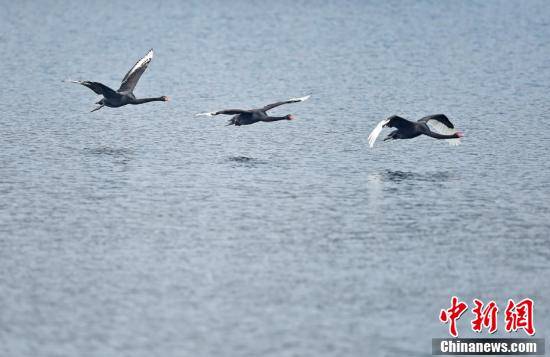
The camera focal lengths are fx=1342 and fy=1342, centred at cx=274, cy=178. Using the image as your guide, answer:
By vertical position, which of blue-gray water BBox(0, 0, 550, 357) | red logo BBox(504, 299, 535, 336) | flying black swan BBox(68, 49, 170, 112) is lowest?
red logo BBox(504, 299, 535, 336)

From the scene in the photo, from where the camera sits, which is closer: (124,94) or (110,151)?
(110,151)

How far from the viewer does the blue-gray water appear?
31875mm

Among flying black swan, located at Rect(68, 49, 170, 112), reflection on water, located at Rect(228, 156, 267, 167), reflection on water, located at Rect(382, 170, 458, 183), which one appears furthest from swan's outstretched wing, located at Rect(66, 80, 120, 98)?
reflection on water, located at Rect(382, 170, 458, 183)

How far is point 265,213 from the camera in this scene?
1686 inches

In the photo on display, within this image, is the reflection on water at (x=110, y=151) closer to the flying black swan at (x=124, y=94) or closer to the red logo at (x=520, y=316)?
the flying black swan at (x=124, y=94)

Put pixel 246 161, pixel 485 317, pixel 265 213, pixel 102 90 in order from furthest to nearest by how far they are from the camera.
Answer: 1. pixel 102 90
2. pixel 246 161
3. pixel 265 213
4. pixel 485 317

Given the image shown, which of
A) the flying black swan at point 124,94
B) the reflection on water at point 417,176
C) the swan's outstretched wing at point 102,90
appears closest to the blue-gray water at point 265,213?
the reflection on water at point 417,176

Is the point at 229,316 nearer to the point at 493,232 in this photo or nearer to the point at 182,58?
the point at 493,232

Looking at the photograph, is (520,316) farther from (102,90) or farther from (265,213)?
(102,90)

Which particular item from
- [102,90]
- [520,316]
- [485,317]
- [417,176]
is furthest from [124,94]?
[520,316]

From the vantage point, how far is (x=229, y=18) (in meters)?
137

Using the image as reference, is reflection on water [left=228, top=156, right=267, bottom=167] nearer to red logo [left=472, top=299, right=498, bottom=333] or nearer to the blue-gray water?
the blue-gray water

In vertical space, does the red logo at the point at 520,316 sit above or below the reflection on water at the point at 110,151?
below

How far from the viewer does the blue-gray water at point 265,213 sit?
31.9 m
